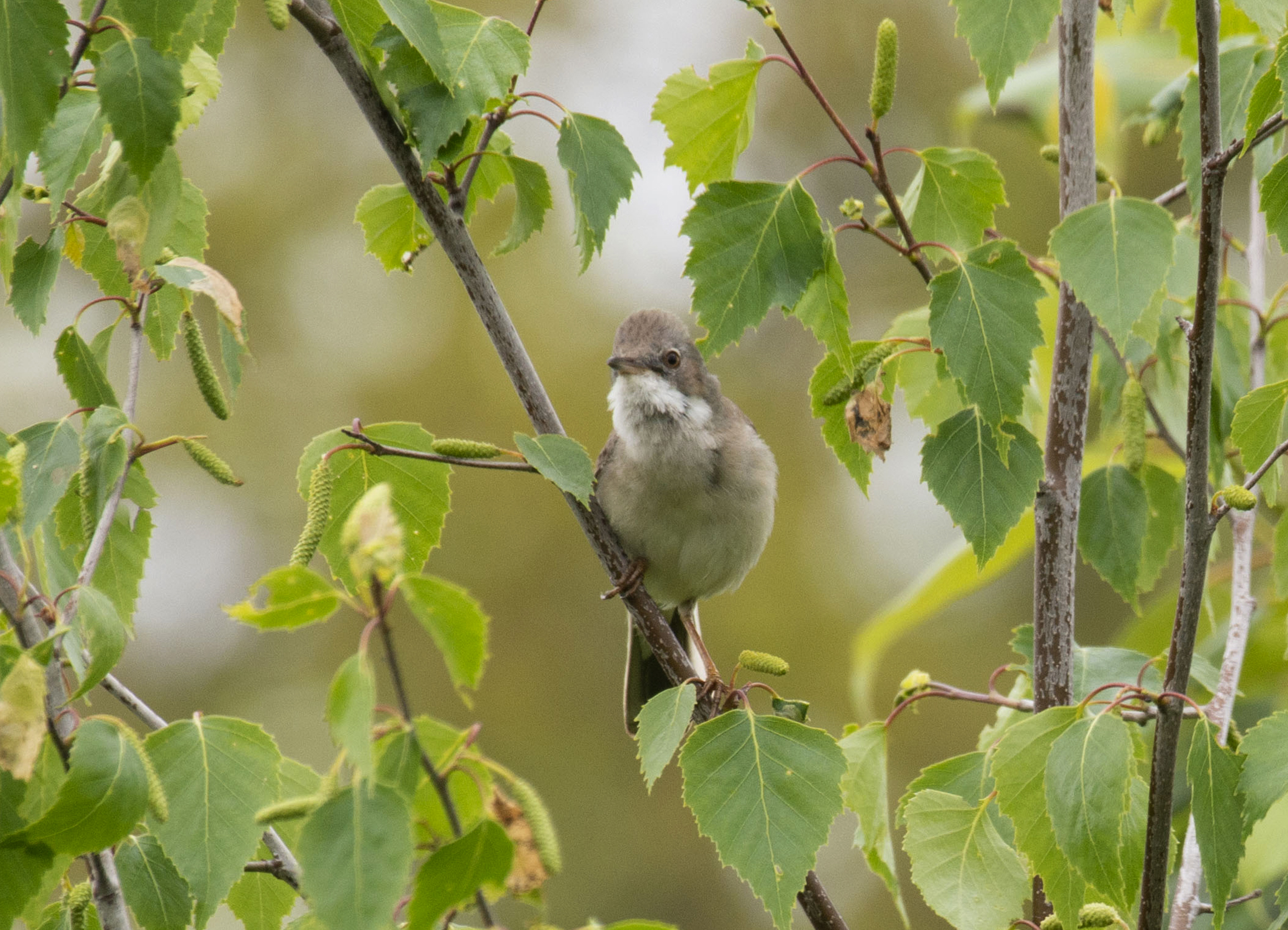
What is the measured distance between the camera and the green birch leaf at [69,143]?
5.78ft

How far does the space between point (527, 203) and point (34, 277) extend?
88 cm

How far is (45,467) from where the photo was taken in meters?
1.86

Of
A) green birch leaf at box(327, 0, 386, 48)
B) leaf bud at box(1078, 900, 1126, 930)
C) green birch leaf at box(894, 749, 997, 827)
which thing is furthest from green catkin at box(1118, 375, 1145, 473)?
green birch leaf at box(327, 0, 386, 48)

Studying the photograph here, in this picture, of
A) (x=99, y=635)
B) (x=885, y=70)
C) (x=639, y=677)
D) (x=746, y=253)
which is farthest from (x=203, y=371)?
(x=639, y=677)

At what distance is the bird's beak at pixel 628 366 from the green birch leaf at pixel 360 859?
8.72ft

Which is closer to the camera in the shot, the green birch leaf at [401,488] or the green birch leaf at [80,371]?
the green birch leaf at [80,371]

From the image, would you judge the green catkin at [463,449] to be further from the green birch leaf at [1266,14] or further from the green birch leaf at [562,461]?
the green birch leaf at [1266,14]

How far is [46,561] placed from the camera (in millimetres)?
2025

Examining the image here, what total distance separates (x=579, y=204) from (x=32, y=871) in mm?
1319

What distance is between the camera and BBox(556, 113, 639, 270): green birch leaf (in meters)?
2.18

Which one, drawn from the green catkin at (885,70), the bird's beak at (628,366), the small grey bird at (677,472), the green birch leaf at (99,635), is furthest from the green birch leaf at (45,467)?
the bird's beak at (628,366)

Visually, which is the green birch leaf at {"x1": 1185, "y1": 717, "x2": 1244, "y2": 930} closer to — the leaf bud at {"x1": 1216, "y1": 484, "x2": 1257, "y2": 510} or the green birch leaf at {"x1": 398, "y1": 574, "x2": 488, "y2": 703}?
the leaf bud at {"x1": 1216, "y1": 484, "x2": 1257, "y2": 510}

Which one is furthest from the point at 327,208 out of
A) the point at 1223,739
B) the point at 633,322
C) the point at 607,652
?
the point at 1223,739

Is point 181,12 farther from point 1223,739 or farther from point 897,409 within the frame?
point 897,409
